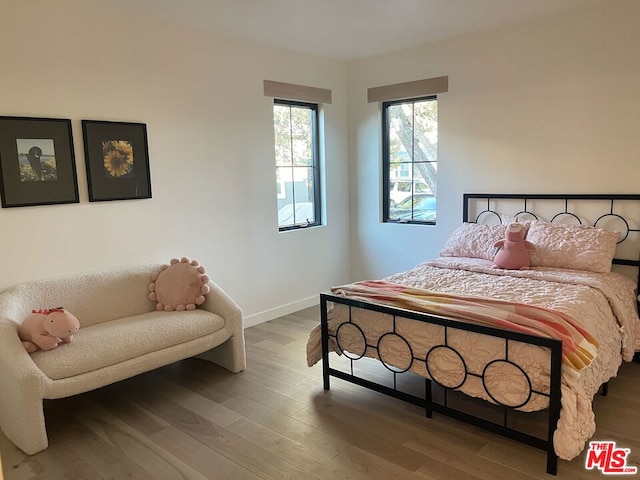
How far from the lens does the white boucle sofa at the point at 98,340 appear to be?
244cm

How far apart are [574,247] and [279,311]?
8.32 feet

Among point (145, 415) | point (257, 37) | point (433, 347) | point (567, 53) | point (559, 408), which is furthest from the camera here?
point (257, 37)

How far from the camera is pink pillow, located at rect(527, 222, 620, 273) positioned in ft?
10.7

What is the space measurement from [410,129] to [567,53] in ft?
4.79

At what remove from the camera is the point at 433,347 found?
2.50 m

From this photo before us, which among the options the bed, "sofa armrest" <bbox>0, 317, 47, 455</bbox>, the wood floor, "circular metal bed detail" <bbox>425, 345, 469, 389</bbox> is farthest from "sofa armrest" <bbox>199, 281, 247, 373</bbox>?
"circular metal bed detail" <bbox>425, 345, 469, 389</bbox>

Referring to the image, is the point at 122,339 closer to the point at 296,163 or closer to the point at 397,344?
the point at 397,344

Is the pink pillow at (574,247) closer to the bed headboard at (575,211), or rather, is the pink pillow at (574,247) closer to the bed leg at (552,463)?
the bed headboard at (575,211)

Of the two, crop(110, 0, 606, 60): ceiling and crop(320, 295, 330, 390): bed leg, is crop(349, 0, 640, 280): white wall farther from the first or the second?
crop(320, 295, 330, 390): bed leg

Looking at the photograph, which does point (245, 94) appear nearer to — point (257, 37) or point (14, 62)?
point (257, 37)

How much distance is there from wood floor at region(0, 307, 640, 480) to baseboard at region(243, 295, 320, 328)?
108 centimetres

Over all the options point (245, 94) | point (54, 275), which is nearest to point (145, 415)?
point (54, 275)

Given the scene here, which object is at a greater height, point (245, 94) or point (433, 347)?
point (245, 94)

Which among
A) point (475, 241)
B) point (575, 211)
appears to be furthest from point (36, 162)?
point (575, 211)
